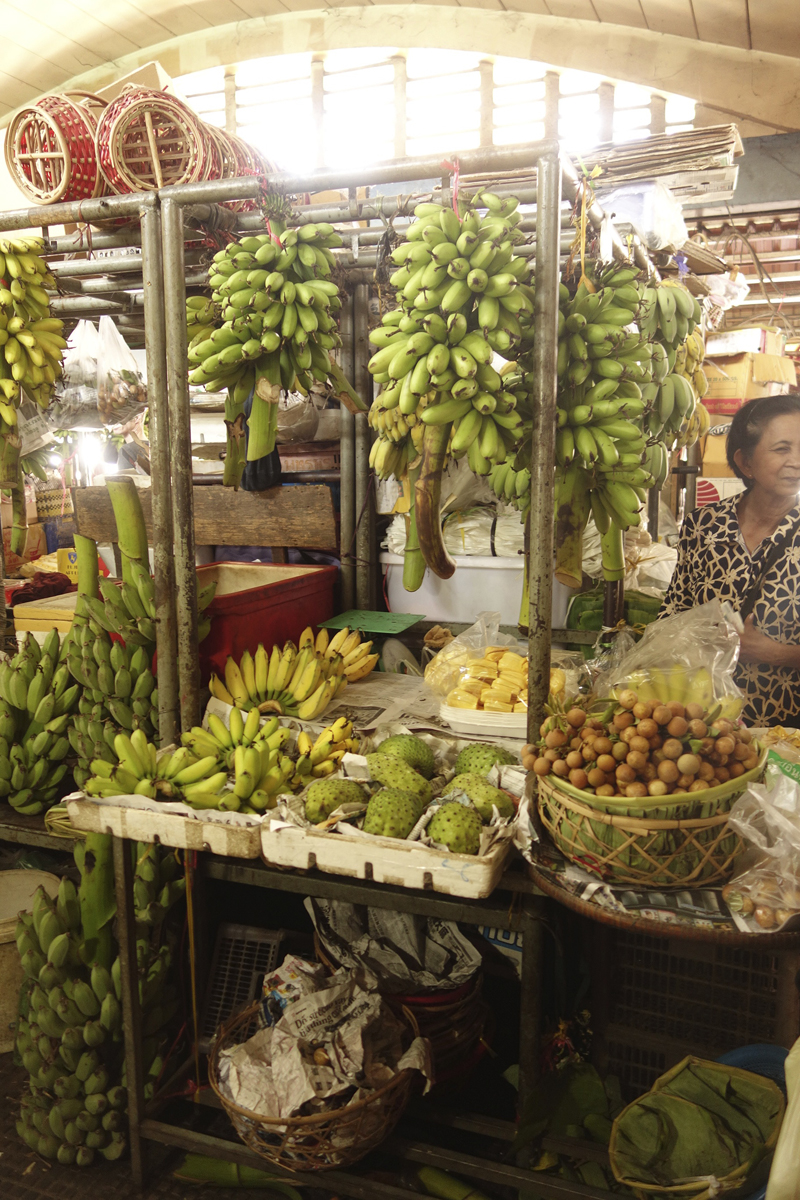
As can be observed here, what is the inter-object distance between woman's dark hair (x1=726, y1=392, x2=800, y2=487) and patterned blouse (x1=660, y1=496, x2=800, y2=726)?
17 cm

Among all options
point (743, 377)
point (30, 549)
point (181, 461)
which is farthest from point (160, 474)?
point (30, 549)

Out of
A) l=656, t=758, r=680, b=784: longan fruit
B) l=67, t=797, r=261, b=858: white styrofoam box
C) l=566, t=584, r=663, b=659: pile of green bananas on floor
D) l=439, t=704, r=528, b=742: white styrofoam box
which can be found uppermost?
l=656, t=758, r=680, b=784: longan fruit

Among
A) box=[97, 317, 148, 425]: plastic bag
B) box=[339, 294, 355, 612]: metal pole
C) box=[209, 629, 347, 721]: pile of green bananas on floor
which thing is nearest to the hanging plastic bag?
box=[97, 317, 148, 425]: plastic bag

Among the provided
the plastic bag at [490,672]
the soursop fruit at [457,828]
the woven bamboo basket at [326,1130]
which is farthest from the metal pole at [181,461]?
the woven bamboo basket at [326,1130]

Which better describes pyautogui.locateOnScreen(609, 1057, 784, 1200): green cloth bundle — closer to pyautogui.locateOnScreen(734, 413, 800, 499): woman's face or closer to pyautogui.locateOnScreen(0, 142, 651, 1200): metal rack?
pyautogui.locateOnScreen(0, 142, 651, 1200): metal rack

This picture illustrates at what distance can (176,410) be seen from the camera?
2.02m

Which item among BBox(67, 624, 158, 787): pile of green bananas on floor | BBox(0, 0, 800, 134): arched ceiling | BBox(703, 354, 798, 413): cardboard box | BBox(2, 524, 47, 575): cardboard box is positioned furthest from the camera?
BBox(2, 524, 47, 575): cardboard box

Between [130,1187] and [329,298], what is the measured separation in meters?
2.39

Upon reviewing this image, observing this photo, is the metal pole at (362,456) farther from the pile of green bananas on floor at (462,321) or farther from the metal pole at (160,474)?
the pile of green bananas on floor at (462,321)

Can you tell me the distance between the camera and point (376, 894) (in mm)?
1690

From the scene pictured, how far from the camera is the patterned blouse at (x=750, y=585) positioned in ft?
8.02

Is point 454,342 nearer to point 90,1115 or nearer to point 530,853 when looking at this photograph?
point 530,853

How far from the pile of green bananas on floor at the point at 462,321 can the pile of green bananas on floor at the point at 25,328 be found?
1.41 meters

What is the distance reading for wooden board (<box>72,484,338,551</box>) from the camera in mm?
3186
